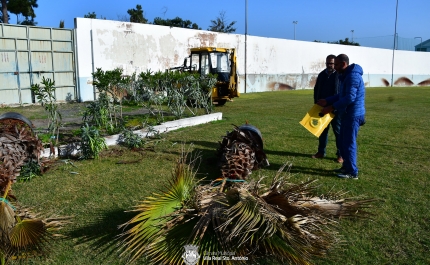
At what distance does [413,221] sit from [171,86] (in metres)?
7.65

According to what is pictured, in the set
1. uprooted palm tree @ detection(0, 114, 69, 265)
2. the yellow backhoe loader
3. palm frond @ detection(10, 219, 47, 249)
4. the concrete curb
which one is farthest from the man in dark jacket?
the yellow backhoe loader

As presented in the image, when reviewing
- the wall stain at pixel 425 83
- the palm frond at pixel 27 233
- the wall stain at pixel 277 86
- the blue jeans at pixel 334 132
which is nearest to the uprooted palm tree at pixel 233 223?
the palm frond at pixel 27 233

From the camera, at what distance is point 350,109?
5.52 m

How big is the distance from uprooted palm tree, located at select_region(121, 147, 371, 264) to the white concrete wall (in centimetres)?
1440

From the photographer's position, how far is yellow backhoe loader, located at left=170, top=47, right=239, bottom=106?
15336mm

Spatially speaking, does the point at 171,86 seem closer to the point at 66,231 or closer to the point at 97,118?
the point at 97,118

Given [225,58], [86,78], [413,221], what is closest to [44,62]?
[86,78]

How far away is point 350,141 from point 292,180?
1.01 meters

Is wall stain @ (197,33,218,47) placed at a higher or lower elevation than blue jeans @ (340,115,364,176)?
higher

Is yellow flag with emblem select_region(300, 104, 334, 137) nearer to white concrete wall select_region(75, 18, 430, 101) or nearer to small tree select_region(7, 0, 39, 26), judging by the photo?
white concrete wall select_region(75, 18, 430, 101)

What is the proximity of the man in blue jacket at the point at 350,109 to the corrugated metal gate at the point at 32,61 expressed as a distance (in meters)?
12.7

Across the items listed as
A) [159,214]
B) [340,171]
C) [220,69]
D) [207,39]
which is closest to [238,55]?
[207,39]

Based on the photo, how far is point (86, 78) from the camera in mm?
16531

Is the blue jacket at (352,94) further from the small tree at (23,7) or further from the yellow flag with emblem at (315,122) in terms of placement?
the small tree at (23,7)
